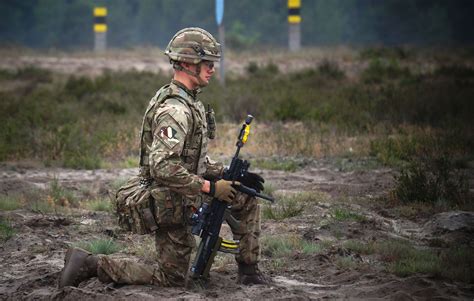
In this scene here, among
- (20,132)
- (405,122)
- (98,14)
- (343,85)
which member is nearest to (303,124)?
(405,122)

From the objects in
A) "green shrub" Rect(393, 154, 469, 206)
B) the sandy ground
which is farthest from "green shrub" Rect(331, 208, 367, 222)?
"green shrub" Rect(393, 154, 469, 206)

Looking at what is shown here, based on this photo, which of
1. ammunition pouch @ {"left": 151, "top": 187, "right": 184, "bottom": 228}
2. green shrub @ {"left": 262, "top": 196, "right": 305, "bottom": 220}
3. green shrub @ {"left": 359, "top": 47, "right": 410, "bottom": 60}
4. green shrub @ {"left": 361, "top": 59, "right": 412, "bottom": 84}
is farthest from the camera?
green shrub @ {"left": 359, "top": 47, "right": 410, "bottom": 60}

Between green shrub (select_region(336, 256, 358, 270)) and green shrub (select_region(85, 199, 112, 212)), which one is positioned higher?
green shrub (select_region(85, 199, 112, 212))

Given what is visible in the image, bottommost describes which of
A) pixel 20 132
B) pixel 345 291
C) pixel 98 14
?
pixel 345 291

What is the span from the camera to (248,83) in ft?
73.5

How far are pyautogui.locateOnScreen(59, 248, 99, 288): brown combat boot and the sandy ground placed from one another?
93 mm

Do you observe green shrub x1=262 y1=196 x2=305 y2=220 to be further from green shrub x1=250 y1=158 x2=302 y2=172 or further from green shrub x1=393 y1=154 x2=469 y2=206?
green shrub x1=250 y1=158 x2=302 y2=172

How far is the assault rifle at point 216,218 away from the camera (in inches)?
234

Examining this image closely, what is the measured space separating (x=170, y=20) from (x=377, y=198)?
48.3m

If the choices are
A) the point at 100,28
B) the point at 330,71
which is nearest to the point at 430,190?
the point at 330,71

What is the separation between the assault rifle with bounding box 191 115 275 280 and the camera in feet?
19.5

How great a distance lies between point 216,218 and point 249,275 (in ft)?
1.75

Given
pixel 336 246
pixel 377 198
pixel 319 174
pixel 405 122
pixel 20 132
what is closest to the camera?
pixel 336 246

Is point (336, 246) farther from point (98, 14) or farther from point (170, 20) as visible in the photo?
point (170, 20)
